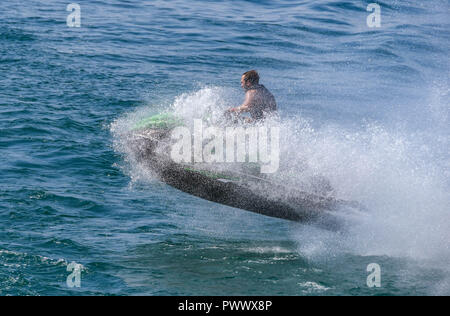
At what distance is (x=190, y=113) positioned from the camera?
37.0 ft

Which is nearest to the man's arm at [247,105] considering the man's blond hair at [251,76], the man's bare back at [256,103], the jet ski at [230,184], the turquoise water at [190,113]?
the man's bare back at [256,103]

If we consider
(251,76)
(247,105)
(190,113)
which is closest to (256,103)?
(247,105)

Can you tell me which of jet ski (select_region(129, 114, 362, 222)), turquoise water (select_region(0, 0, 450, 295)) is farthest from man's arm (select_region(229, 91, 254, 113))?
jet ski (select_region(129, 114, 362, 222))

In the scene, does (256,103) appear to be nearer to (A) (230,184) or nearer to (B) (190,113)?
(B) (190,113)

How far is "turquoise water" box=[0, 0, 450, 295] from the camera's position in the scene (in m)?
9.14

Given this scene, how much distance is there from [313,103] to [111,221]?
28.1 feet

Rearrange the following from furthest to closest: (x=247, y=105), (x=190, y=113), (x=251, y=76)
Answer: (x=190, y=113)
(x=251, y=76)
(x=247, y=105)

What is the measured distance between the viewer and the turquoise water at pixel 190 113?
30.0 feet

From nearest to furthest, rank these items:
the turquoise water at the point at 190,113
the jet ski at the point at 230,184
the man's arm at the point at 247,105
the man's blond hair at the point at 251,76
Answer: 1. the turquoise water at the point at 190,113
2. the jet ski at the point at 230,184
3. the man's arm at the point at 247,105
4. the man's blond hair at the point at 251,76

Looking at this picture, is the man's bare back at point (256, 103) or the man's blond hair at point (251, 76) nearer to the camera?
the man's bare back at point (256, 103)

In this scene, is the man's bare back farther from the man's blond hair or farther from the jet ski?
the jet ski

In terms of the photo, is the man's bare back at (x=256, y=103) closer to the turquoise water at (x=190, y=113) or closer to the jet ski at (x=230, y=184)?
the turquoise water at (x=190, y=113)
